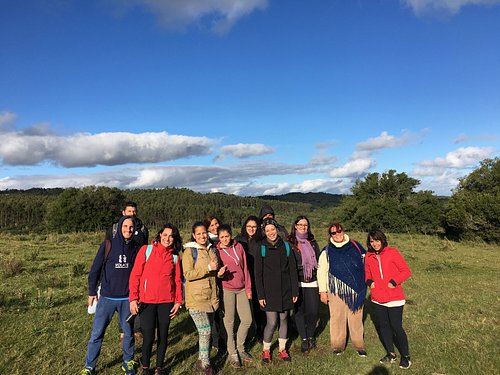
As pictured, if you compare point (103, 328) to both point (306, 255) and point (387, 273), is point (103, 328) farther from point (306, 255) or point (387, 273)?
point (387, 273)

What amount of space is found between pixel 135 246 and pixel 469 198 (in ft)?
96.0

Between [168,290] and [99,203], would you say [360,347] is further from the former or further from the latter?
[99,203]

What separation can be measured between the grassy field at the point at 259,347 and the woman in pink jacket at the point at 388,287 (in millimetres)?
343

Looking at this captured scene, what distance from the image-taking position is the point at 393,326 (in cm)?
475

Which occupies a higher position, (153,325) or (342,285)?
(342,285)

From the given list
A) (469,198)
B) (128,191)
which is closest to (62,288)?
(469,198)

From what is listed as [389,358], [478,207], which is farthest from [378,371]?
[478,207]

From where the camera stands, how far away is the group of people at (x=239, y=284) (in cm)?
432

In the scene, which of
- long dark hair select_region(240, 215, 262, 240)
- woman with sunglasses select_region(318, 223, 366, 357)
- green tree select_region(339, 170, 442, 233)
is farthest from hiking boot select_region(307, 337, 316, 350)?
green tree select_region(339, 170, 442, 233)

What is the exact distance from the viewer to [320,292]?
17.7 feet

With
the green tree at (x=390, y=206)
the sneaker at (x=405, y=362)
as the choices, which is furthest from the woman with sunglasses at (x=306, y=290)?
the green tree at (x=390, y=206)

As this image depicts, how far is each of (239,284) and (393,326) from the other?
234cm

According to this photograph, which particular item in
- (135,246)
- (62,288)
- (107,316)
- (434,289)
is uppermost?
(135,246)

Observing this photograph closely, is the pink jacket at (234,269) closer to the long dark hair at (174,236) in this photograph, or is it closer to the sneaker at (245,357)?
the long dark hair at (174,236)
